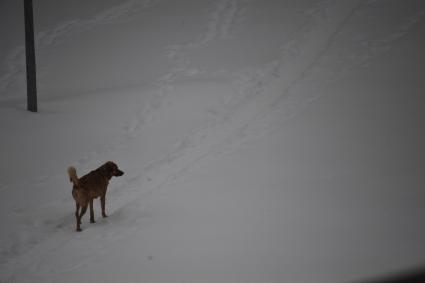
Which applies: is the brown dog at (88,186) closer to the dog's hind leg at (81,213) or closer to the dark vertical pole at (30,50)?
the dog's hind leg at (81,213)

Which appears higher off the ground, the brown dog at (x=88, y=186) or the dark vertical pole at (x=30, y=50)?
the dark vertical pole at (x=30, y=50)

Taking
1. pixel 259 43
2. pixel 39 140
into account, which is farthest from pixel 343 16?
pixel 39 140

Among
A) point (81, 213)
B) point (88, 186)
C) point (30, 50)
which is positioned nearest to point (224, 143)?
point (88, 186)

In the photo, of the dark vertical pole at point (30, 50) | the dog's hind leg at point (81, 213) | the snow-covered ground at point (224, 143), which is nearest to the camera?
the snow-covered ground at point (224, 143)

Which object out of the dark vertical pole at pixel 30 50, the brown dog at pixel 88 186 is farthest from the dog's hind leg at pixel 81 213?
the dark vertical pole at pixel 30 50

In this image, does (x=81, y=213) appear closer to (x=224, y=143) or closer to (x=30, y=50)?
(x=224, y=143)

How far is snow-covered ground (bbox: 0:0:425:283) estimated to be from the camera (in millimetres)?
5883

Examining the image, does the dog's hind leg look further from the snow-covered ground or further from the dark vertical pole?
the dark vertical pole

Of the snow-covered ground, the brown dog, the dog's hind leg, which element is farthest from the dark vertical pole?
the dog's hind leg

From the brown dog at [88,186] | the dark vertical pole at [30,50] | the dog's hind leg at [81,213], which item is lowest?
the dog's hind leg at [81,213]

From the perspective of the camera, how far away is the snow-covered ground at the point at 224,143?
588 centimetres

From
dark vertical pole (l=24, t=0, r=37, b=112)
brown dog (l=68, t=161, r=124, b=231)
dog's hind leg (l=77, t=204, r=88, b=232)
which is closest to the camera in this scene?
brown dog (l=68, t=161, r=124, b=231)

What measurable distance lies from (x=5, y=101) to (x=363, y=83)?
11300mm

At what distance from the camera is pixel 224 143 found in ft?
34.4
